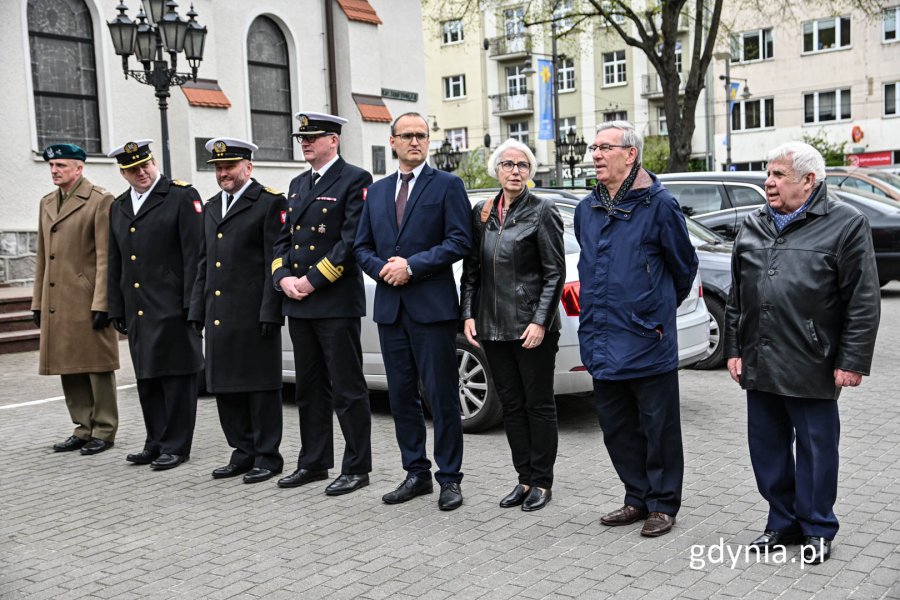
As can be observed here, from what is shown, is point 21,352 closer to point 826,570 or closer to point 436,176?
point 436,176

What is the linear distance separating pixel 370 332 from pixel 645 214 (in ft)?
11.5

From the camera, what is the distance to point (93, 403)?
7.57 meters

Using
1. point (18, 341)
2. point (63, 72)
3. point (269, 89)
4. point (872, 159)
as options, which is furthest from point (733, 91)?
point (18, 341)

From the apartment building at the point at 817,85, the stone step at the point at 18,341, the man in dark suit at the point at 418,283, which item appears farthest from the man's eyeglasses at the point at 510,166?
the apartment building at the point at 817,85

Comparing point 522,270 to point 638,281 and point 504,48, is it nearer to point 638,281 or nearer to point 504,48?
point 638,281

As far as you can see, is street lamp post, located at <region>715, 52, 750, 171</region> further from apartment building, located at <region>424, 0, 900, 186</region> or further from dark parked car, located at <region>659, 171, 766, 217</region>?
dark parked car, located at <region>659, 171, 766, 217</region>

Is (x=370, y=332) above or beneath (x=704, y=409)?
above

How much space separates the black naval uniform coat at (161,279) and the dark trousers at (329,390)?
3.52 feet

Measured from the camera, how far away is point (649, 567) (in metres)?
4.45

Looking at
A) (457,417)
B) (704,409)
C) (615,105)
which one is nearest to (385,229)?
(457,417)

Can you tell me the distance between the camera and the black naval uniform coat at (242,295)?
6387 millimetres

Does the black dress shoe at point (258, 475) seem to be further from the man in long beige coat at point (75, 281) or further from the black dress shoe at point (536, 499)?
the black dress shoe at point (536, 499)

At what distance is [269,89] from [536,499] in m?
16.4

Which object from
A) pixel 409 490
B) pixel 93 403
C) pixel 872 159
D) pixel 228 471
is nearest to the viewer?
pixel 409 490
